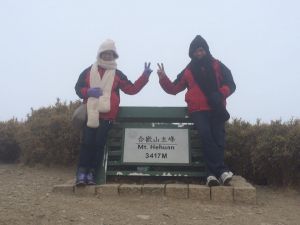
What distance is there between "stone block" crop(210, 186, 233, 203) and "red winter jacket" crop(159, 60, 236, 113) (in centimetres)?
114

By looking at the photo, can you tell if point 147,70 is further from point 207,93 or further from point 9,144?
point 9,144

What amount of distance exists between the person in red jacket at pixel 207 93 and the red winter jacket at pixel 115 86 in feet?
1.04

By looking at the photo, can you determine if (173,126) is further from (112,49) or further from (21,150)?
(21,150)

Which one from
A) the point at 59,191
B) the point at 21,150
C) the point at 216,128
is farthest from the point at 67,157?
the point at 216,128

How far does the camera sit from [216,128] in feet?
19.3

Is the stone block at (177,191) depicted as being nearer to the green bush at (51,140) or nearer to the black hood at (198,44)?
the black hood at (198,44)

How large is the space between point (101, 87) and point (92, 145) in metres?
0.83

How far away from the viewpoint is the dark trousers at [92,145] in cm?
576

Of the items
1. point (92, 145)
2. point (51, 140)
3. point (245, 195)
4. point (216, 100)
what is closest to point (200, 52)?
point (216, 100)

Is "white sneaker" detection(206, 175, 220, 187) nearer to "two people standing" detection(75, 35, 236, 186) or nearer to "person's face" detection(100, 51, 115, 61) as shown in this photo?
"two people standing" detection(75, 35, 236, 186)

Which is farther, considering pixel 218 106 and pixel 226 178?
pixel 218 106

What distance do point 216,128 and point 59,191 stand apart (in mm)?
2187

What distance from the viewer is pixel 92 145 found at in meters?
5.82

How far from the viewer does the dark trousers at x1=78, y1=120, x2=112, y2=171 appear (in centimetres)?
576
